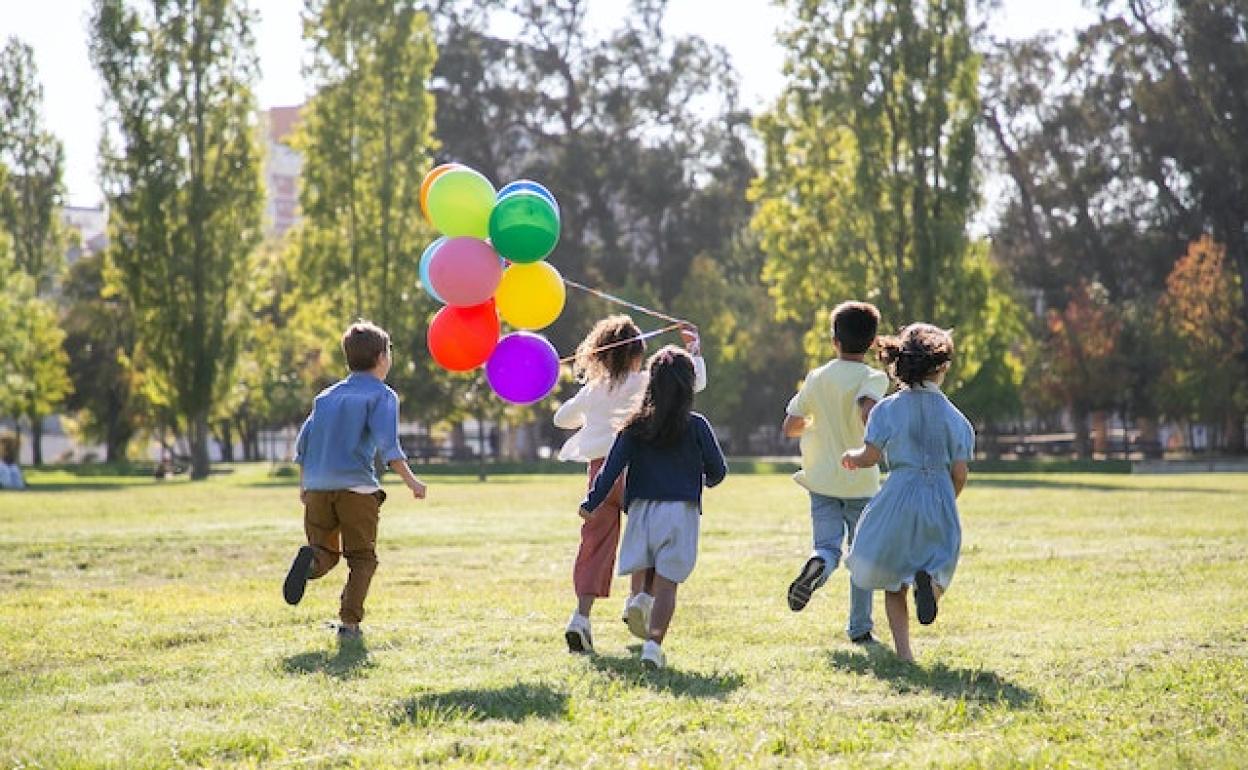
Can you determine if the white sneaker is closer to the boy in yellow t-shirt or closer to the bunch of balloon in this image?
the boy in yellow t-shirt

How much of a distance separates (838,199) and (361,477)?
34.1 m

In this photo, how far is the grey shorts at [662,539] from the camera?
7.29m

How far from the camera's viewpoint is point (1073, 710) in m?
5.80

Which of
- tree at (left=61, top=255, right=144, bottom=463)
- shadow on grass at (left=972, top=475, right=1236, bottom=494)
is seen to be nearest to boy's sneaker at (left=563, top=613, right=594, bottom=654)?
shadow on grass at (left=972, top=475, right=1236, bottom=494)

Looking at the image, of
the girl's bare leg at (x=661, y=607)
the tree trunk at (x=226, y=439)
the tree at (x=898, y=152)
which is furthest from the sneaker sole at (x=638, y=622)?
the tree trunk at (x=226, y=439)

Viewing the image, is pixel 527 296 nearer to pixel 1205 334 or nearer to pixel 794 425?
pixel 794 425

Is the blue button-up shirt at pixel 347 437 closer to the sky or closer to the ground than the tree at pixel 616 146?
closer to the ground

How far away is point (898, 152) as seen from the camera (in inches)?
1549

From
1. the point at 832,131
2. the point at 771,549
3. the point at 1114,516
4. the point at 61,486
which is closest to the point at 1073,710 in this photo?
the point at 771,549

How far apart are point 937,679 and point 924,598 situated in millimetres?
409

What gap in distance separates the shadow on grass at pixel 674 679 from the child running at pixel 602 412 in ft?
2.62

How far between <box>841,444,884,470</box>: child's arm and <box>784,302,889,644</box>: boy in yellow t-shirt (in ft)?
1.83

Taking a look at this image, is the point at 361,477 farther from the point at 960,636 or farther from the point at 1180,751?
the point at 1180,751

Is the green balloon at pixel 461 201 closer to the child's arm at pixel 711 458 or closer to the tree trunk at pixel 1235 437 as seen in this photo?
the child's arm at pixel 711 458
